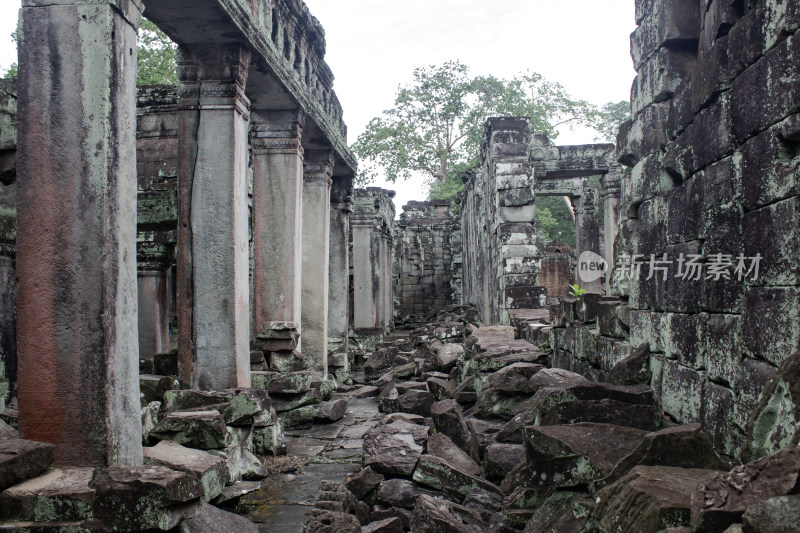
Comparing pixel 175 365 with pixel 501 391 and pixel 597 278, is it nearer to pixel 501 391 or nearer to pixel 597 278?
pixel 501 391

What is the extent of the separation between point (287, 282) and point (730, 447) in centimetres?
543

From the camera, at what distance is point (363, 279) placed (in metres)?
16.6

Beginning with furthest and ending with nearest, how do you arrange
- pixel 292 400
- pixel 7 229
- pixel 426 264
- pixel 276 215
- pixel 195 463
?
1. pixel 426 264
2. pixel 276 215
3. pixel 7 229
4. pixel 292 400
5. pixel 195 463

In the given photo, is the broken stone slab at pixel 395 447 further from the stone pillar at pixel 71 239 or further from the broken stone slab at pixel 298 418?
the broken stone slab at pixel 298 418

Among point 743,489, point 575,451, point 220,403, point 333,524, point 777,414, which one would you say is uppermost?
point 777,414

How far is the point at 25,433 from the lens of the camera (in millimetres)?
3395

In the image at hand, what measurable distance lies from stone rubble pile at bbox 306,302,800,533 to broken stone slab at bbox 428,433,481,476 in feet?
0.05

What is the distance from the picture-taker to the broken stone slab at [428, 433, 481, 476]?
4.43 metres

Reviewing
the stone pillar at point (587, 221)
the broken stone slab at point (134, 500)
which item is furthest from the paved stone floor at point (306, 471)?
the stone pillar at point (587, 221)

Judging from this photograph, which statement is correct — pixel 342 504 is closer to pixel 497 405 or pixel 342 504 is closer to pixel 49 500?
pixel 49 500

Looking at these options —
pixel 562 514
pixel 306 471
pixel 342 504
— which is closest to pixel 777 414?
pixel 562 514

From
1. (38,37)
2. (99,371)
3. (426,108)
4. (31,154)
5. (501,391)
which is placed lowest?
(501,391)

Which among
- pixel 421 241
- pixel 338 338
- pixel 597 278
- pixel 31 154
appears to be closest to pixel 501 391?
pixel 31 154

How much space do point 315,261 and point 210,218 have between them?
375 cm
